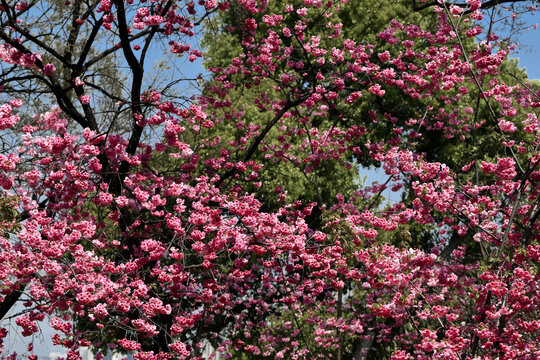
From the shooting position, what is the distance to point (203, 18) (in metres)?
8.21

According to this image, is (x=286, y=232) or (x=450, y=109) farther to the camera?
(x=450, y=109)

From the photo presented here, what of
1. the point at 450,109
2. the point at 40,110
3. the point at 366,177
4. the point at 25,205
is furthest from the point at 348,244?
the point at 450,109

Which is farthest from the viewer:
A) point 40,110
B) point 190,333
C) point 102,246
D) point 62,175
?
point 190,333

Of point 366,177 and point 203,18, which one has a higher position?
point 366,177

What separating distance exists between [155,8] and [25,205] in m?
3.14

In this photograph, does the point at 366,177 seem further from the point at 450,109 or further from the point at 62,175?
the point at 62,175

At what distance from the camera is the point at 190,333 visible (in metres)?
14.7

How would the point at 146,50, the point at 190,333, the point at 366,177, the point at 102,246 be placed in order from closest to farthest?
the point at 102,246 → the point at 146,50 → the point at 190,333 → the point at 366,177

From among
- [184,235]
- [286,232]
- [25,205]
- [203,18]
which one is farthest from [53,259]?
[203,18]

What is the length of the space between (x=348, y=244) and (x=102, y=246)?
324 cm

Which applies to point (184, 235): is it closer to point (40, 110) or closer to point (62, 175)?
point (62, 175)

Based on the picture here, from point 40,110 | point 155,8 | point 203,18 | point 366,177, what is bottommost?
point 40,110

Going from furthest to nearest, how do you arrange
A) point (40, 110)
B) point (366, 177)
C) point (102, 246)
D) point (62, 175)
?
point (366, 177) < point (40, 110) < point (102, 246) < point (62, 175)

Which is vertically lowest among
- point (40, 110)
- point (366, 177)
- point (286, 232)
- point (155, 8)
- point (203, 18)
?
point (286, 232)
